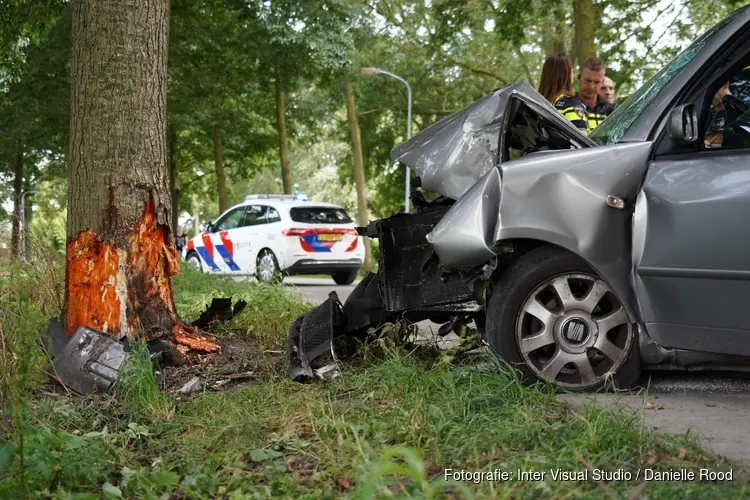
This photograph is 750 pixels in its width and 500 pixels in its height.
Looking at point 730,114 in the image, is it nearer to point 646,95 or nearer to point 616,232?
point 646,95

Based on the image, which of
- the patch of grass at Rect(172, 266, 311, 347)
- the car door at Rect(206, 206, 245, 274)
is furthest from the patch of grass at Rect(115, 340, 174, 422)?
the car door at Rect(206, 206, 245, 274)

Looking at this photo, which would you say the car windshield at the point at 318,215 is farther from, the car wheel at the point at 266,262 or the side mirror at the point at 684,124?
the side mirror at the point at 684,124

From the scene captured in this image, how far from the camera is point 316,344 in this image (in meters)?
5.00

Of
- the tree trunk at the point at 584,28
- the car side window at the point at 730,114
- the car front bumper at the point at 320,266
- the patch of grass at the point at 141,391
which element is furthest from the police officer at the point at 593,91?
the car front bumper at the point at 320,266

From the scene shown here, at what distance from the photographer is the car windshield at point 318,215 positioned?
15.2 meters

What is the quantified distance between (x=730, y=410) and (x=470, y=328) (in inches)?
75.5

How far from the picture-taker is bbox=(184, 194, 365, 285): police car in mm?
15055

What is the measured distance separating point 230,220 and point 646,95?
1303 centimetres

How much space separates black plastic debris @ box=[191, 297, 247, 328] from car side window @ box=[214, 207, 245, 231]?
32.5 ft

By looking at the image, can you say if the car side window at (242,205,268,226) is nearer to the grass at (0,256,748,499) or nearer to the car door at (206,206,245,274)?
the car door at (206,206,245,274)

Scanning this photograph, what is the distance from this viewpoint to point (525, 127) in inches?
189

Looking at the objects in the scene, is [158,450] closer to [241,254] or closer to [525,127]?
[525,127]

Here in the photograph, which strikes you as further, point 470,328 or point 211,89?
point 211,89

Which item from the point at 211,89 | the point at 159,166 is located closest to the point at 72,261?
the point at 159,166
